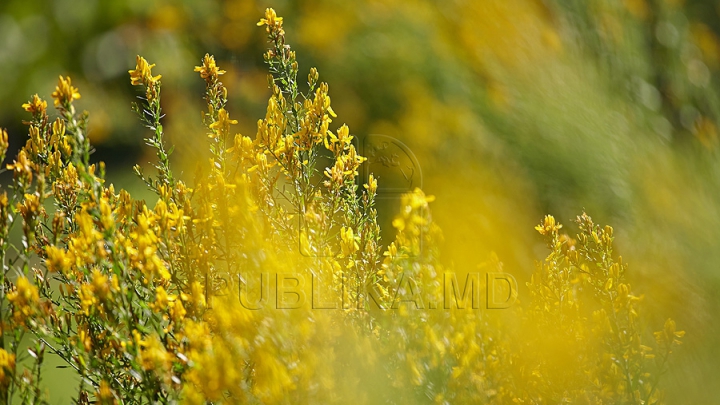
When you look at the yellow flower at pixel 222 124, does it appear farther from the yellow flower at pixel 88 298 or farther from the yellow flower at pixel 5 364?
the yellow flower at pixel 5 364

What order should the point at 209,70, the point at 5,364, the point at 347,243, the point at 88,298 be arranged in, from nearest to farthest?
the point at 5,364, the point at 88,298, the point at 347,243, the point at 209,70

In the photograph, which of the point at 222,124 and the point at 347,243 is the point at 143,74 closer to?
the point at 222,124

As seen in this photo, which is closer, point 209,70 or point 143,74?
point 143,74

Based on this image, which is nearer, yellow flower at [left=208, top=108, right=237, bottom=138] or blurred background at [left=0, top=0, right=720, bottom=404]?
blurred background at [left=0, top=0, right=720, bottom=404]

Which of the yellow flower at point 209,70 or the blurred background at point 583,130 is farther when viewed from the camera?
the yellow flower at point 209,70

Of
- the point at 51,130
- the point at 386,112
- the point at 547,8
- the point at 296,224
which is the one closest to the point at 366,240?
the point at 296,224

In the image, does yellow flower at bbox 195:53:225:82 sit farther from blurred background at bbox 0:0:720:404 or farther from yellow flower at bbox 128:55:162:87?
blurred background at bbox 0:0:720:404

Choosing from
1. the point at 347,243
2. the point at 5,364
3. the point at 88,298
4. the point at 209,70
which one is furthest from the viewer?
the point at 209,70

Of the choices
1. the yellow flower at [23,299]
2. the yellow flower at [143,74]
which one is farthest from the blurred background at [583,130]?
→ the yellow flower at [23,299]

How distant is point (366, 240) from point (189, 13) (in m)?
3.96

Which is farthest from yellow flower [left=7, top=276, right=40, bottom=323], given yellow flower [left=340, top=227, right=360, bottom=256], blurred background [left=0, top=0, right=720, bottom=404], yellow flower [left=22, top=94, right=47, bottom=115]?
blurred background [left=0, top=0, right=720, bottom=404]

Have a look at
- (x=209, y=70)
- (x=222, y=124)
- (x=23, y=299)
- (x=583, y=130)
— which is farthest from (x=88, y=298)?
(x=583, y=130)

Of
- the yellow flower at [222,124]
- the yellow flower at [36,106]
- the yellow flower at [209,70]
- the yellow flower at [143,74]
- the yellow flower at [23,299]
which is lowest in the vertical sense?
the yellow flower at [23,299]

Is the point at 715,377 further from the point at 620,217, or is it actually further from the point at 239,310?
the point at 239,310
